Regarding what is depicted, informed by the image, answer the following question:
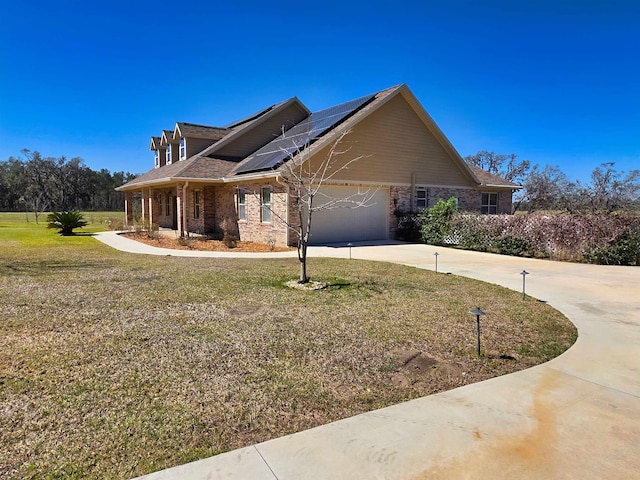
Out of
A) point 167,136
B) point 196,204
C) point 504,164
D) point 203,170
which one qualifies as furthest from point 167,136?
point 504,164

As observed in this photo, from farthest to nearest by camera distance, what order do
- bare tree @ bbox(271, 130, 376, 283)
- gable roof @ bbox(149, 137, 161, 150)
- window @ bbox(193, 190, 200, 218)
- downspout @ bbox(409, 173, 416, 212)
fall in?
gable roof @ bbox(149, 137, 161, 150), window @ bbox(193, 190, 200, 218), downspout @ bbox(409, 173, 416, 212), bare tree @ bbox(271, 130, 376, 283)

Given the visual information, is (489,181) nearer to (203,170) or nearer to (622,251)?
(622,251)

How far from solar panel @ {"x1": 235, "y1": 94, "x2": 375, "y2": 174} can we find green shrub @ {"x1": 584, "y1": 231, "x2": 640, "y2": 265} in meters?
10.3

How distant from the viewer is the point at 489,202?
22828 millimetres

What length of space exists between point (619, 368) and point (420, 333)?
2.15 meters

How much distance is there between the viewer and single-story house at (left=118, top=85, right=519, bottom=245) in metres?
16.3

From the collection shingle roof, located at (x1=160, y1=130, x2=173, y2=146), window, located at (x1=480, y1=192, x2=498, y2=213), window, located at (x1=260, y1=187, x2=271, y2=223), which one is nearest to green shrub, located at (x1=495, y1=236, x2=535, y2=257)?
window, located at (x1=480, y1=192, x2=498, y2=213)

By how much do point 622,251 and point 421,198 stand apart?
9245mm

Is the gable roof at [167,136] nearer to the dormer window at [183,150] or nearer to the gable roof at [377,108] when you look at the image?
the dormer window at [183,150]

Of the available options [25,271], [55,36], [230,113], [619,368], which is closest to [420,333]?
[619,368]

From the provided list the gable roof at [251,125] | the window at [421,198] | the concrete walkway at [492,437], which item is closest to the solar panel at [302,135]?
the gable roof at [251,125]

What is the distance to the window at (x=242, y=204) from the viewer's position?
18.0 m

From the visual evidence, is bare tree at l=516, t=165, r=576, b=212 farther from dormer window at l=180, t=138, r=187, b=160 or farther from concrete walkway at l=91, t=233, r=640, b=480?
concrete walkway at l=91, t=233, r=640, b=480

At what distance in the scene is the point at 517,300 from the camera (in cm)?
723
